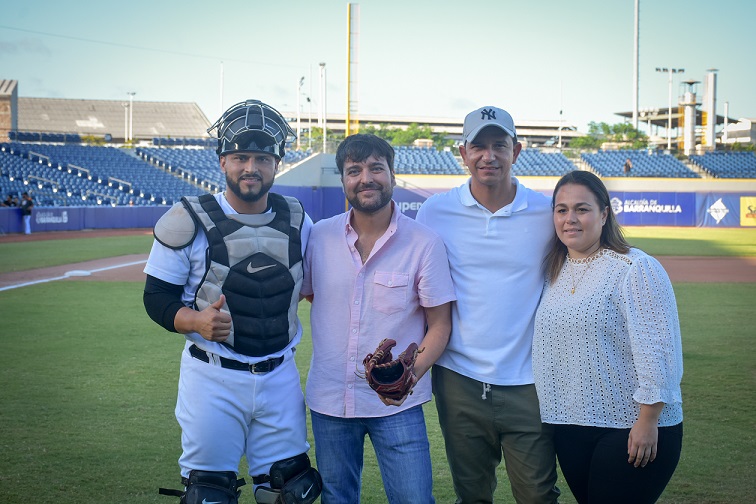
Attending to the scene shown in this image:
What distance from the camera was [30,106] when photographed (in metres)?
82.2

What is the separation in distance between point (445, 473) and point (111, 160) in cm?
4186

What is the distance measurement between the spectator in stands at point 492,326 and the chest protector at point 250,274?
33.8 inches

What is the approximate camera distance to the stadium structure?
3497 centimetres

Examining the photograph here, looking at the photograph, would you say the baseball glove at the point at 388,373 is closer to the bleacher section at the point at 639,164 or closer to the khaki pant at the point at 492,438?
the khaki pant at the point at 492,438

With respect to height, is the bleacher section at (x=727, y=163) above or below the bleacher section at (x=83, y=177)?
above

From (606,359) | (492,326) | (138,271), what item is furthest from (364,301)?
(138,271)

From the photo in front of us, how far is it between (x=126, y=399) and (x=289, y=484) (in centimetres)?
424

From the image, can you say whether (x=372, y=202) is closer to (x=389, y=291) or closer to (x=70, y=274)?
(x=389, y=291)

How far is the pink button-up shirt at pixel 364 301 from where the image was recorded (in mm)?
Result: 3486

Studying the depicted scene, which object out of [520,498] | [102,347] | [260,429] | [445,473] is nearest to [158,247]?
[260,429]

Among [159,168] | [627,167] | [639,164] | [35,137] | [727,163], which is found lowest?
[159,168]

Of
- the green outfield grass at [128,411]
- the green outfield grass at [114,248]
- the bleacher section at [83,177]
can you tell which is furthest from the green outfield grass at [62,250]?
the bleacher section at [83,177]

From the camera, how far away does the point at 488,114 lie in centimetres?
388

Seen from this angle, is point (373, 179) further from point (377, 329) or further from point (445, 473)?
point (445, 473)
